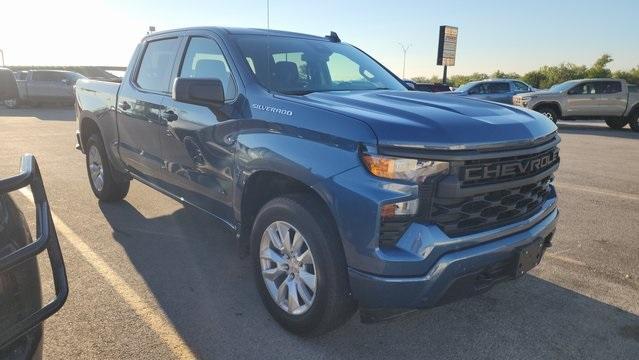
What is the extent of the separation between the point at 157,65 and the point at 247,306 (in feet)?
8.00

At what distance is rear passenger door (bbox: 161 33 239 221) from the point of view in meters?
3.37

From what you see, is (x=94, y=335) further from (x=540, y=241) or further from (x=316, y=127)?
(x=540, y=241)

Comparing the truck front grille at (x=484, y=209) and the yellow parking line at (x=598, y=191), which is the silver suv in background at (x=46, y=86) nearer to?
the yellow parking line at (x=598, y=191)

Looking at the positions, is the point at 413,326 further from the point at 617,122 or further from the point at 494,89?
the point at 494,89

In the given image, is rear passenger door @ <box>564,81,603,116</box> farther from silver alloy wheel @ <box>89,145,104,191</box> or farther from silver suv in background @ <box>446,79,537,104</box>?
silver alloy wheel @ <box>89,145,104,191</box>

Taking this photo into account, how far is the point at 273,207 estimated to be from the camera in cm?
290

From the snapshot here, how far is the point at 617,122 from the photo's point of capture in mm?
16828

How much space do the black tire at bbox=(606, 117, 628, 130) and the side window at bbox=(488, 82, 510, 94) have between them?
155 inches

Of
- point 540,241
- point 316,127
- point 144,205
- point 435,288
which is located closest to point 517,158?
point 540,241

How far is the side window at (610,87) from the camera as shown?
1659 centimetres

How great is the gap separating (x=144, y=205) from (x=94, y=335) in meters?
2.87

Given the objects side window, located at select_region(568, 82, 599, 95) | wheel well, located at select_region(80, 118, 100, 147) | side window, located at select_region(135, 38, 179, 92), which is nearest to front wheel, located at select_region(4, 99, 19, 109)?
wheel well, located at select_region(80, 118, 100, 147)

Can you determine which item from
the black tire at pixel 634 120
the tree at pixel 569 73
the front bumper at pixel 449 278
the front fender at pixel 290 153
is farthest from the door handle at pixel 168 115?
the tree at pixel 569 73

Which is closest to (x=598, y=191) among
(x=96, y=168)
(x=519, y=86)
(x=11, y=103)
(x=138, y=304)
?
(x=138, y=304)
